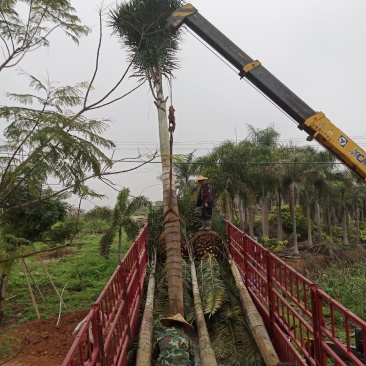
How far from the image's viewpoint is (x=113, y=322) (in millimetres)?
3904

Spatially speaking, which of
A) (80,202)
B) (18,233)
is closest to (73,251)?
(18,233)

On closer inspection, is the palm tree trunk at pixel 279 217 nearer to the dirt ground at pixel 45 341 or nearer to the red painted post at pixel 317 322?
the dirt ground at pixel 45 341

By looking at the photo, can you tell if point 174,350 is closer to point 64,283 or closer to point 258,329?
point 258,329

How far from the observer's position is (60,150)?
3881 mm

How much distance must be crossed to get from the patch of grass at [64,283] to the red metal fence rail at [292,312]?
6703mm

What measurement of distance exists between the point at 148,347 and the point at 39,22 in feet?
14.5

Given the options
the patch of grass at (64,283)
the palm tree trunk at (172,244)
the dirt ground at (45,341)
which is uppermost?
the palm tree trunk at (172,244)

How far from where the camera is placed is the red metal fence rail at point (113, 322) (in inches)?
112

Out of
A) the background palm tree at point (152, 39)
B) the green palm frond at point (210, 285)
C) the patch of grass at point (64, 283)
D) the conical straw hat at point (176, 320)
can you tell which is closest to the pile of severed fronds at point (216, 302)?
the green palm frond at point (210, 285)

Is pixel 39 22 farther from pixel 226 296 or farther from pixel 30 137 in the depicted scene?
pixel 226 296

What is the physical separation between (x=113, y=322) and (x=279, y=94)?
6552mm

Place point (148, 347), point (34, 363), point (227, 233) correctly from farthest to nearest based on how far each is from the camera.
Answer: point (227, 233) → point (34, 363) → point (148, 347)

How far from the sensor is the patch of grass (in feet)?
36.6

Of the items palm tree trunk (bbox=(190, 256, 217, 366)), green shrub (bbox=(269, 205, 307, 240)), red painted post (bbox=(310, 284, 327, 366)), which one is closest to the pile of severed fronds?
palm tree trunk (bbox=(190, 256, 217, 366))
